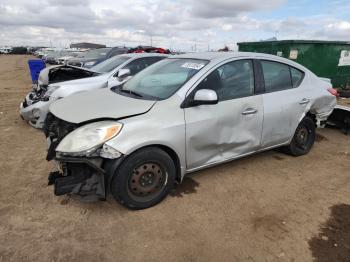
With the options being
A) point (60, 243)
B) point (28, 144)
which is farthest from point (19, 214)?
point (28, 144)

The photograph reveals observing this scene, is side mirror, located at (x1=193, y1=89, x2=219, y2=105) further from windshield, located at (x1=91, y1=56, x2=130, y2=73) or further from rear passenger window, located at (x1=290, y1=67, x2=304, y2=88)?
windshield, located at (x1=91, y1=56, x2=130, y2=73)

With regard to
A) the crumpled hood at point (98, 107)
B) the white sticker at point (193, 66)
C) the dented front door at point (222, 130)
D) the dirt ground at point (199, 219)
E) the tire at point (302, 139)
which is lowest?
the dirt ground at point (199, 219)

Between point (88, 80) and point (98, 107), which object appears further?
point (88, 80)

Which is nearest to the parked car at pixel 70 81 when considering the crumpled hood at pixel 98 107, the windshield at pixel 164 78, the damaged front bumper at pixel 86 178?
the windshield at pixel 164 78

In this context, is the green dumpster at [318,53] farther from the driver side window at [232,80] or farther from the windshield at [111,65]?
the driver side window at [232,80]

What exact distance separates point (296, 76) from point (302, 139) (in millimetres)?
1011

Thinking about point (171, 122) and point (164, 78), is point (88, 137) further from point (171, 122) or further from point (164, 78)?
point (164, 78)

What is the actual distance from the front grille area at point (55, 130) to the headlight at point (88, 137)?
0.64 feet

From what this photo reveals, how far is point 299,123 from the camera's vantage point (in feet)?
15.8

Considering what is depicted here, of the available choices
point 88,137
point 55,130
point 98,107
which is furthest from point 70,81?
point 88,137

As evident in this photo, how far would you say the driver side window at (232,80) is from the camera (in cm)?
380

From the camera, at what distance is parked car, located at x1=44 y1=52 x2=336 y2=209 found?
3.16 m

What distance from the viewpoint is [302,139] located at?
16.6 ft

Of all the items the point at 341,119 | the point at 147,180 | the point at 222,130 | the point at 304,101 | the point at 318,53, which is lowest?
the point at 341,119
